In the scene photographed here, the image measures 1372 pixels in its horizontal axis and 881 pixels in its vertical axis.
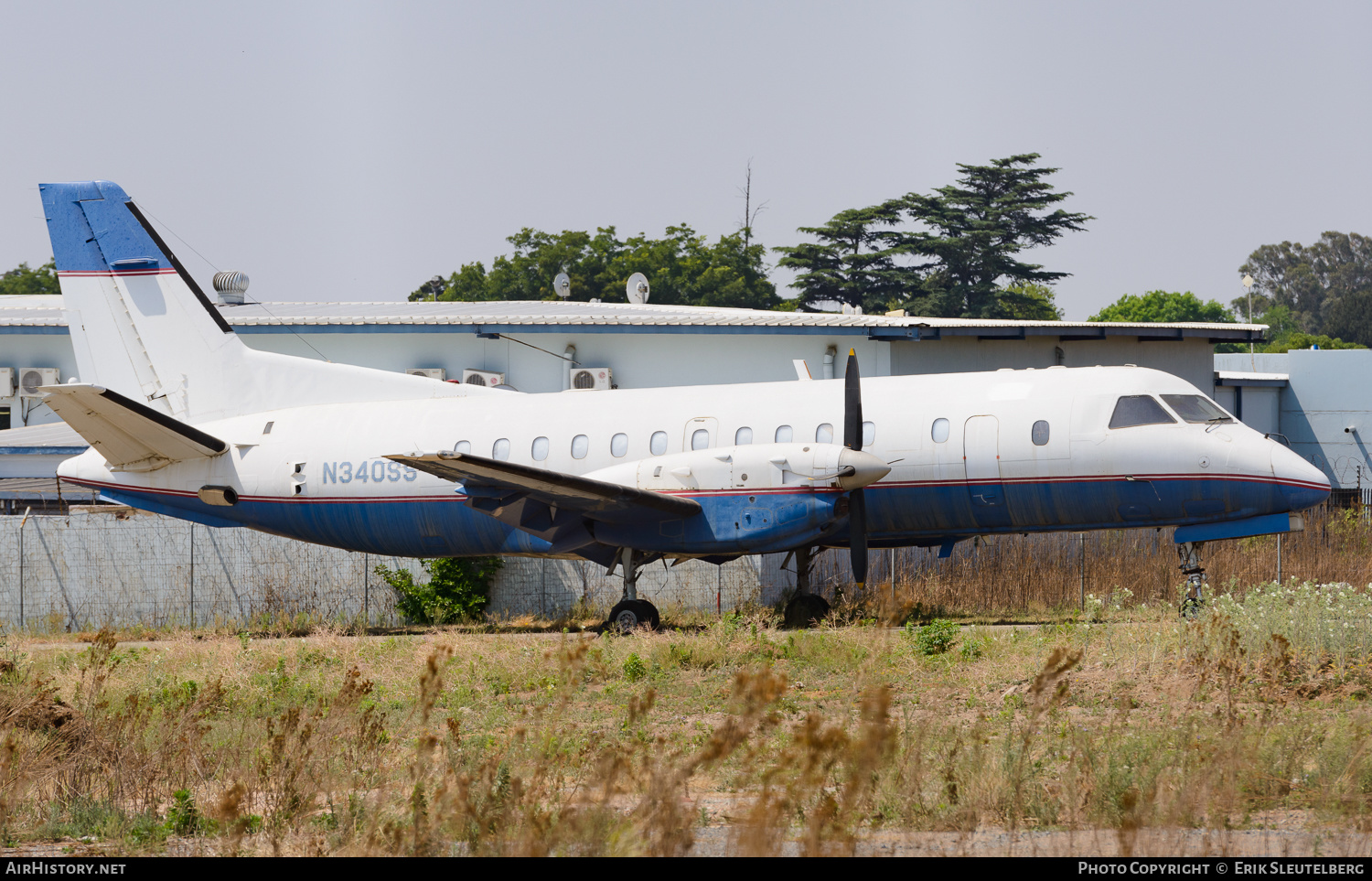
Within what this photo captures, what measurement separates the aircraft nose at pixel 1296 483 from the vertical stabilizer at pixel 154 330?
Answer: 542 inches

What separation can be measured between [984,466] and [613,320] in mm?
14313

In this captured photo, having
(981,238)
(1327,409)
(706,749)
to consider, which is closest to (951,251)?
(981,238)

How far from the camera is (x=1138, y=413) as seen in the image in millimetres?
16812

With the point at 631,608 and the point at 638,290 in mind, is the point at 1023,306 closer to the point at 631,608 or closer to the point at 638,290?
the point at 638,290

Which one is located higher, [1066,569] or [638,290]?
[638,290]

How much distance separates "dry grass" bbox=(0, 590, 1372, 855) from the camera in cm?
646

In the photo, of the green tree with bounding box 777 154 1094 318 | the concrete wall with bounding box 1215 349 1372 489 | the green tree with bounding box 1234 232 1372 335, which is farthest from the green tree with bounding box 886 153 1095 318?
the green tree with bounding box 1234 232 1372 335

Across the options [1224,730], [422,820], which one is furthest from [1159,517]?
[422,820]

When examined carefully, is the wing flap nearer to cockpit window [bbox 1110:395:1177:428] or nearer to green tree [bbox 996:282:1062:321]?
cockpit window [bbox 1110:395:1177:428]

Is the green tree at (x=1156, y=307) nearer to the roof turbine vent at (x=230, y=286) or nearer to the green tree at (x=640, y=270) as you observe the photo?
the green tree at (x=640, y=270)

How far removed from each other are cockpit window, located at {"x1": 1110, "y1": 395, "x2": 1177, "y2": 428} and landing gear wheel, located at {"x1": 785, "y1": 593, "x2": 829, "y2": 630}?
214 inches
